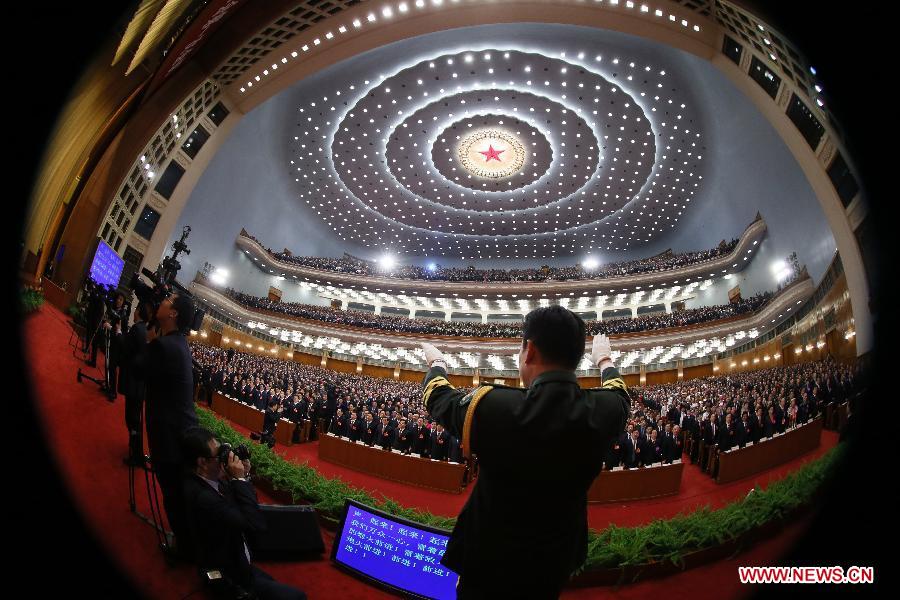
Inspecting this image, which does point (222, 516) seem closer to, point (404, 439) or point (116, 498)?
point (116, 498)

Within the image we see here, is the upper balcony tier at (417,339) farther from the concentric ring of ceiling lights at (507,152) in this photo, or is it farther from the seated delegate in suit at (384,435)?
the seated delegate in suit at (384,435)

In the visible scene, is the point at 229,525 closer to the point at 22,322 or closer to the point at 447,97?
the point at 22,322

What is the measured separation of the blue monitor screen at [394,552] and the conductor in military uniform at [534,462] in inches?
62.0

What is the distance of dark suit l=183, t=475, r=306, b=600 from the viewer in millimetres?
1799

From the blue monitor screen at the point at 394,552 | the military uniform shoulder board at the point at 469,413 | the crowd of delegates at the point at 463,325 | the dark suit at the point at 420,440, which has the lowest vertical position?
the dark suit at the point at 420,440

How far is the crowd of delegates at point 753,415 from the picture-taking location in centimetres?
188

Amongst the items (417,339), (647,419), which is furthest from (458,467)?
(417,339)

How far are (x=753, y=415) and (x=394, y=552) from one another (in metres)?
4.63

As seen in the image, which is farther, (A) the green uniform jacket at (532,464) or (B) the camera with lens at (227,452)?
(B) the camera with lens at (227,452)

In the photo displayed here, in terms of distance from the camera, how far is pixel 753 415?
14.5 ft

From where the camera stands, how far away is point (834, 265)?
212cm

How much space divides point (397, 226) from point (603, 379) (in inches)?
1169

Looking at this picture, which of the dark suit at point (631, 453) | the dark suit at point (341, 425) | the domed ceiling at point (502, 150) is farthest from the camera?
the domed ceiling at point (502, 150)

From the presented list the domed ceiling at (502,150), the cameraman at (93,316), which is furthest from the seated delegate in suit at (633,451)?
the domed ceiling at (502,150)
